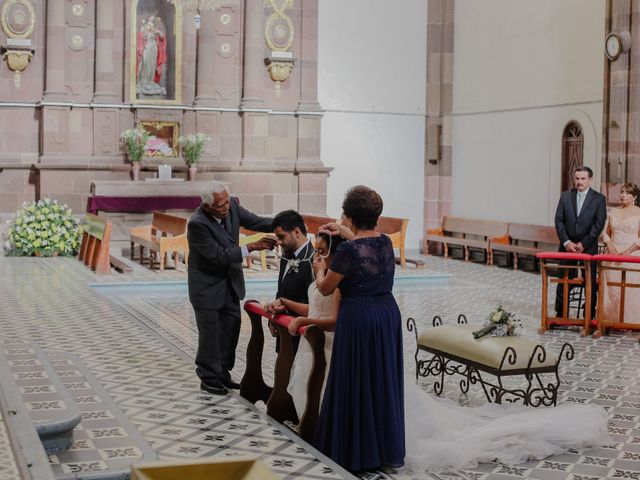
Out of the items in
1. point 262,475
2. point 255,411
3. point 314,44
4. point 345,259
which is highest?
point 314,44

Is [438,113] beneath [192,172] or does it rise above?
above

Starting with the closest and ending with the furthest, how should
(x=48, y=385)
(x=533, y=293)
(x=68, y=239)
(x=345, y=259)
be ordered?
1. (x=345, y=259)
2. (x=48, y=385)
3. (x=533, y=293)
4. (x=68, y=239)

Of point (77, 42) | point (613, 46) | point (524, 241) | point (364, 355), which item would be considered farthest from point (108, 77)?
point (364, 355)

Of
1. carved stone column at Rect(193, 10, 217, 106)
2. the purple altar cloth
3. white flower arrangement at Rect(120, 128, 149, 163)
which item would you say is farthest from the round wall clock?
white flower arrangement at Rect(120, 128, 149, 163)

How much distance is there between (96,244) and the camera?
15.8 m

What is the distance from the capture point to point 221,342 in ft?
25.3

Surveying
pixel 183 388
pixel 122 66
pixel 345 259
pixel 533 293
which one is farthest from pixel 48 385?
pixel 122 66

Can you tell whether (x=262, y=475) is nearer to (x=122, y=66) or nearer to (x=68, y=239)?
(x=68, y=239)

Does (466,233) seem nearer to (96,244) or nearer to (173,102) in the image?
(173,102)

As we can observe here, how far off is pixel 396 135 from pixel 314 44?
2471mm

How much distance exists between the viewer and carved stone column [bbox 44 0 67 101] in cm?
1905

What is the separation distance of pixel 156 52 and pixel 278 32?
7.94ft

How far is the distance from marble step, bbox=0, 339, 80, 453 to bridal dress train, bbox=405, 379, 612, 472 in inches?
81.2

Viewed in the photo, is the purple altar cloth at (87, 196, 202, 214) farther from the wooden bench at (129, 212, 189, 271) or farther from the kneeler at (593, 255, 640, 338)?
the kneeler at (593, 255, 640, 338)
